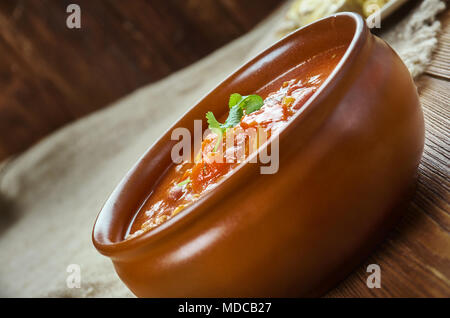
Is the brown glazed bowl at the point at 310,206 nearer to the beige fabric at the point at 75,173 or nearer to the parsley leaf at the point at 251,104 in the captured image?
the parsley leaf at the point at 251,104

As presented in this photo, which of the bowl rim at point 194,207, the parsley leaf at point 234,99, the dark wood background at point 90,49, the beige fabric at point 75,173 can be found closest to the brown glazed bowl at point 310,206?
the bowl rim at point 194,207

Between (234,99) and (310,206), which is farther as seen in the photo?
(234,99)

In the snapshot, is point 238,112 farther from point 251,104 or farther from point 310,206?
point 310,206

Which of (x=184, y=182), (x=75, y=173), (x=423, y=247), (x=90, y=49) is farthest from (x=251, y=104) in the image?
(x=90, y=49)

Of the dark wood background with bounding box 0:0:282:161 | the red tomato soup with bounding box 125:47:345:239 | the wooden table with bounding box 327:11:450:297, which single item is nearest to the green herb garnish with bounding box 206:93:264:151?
the red tomato soup with bounding box 125:47:345:239

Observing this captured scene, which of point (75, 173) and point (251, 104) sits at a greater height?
point (251, 104)

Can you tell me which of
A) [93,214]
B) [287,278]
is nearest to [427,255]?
[287,278]

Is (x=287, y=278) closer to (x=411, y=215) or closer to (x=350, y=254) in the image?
(x=350, y=254)
